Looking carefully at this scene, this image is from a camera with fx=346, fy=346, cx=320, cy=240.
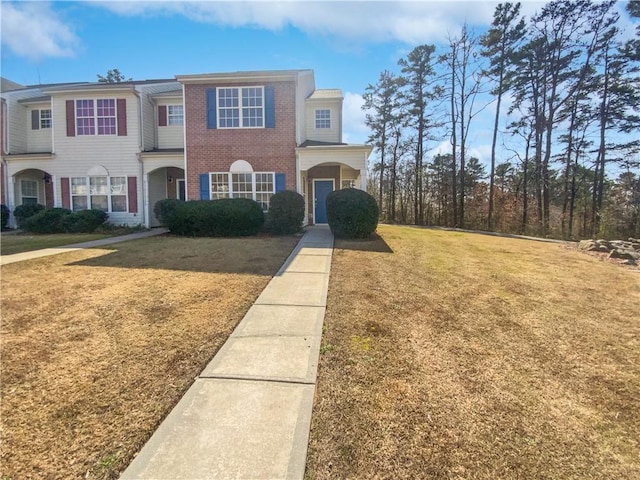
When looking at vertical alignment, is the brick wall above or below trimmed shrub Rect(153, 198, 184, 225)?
above

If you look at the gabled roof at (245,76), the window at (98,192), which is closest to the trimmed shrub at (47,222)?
the window at (98,192)

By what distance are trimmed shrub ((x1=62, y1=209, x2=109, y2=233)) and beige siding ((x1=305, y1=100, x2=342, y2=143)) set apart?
34.2 feet

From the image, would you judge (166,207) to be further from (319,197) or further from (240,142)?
(319,197)

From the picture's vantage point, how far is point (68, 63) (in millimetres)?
12852

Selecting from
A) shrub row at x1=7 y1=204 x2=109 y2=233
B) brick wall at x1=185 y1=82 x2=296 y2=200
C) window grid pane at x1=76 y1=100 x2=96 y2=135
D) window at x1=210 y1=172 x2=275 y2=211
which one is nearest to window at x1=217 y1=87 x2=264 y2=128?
brick wall at x1=185 y1=82 x2=296 y2=200

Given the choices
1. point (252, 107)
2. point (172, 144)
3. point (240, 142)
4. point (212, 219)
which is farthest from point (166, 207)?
point (252, 107)

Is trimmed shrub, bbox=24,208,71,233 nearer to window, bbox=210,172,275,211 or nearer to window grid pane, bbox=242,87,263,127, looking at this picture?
window, bbox=210,172,275,211

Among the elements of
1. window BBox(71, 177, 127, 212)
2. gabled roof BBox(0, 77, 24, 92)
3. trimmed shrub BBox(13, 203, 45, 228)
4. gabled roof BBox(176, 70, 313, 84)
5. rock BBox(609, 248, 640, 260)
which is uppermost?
gabled roof BBox(0, 77, 24, 92)

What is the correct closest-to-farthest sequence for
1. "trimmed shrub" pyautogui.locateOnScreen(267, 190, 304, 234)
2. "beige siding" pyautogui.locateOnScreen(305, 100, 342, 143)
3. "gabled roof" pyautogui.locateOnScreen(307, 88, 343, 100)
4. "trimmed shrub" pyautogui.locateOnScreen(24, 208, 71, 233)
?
1. "trimmed shrub" pyautogui.locateOnScreen(267, 190, 304, 234)
2. "trimmed shrub" pyautogui.locateOnScreen(24, 208, 71, 233)
3. "gabled roof" pyautogui.locateOnScreen(307, 88, 343, 100)
4. "beige siding" pyautogui.locateOnScreen(305, 100, 342, 143)

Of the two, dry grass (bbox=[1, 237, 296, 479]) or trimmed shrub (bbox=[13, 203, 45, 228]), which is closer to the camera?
dry grass (bbox=[1, 237, 296, 479])

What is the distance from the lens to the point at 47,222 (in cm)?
1399

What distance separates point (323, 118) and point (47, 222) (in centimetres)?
Result: 1284

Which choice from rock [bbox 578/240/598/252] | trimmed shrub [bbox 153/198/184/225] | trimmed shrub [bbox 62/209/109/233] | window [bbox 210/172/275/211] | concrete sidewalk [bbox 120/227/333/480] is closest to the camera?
concrete sidewalk [bbox 120/227/333/480]

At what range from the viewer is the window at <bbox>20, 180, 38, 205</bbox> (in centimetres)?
1642
